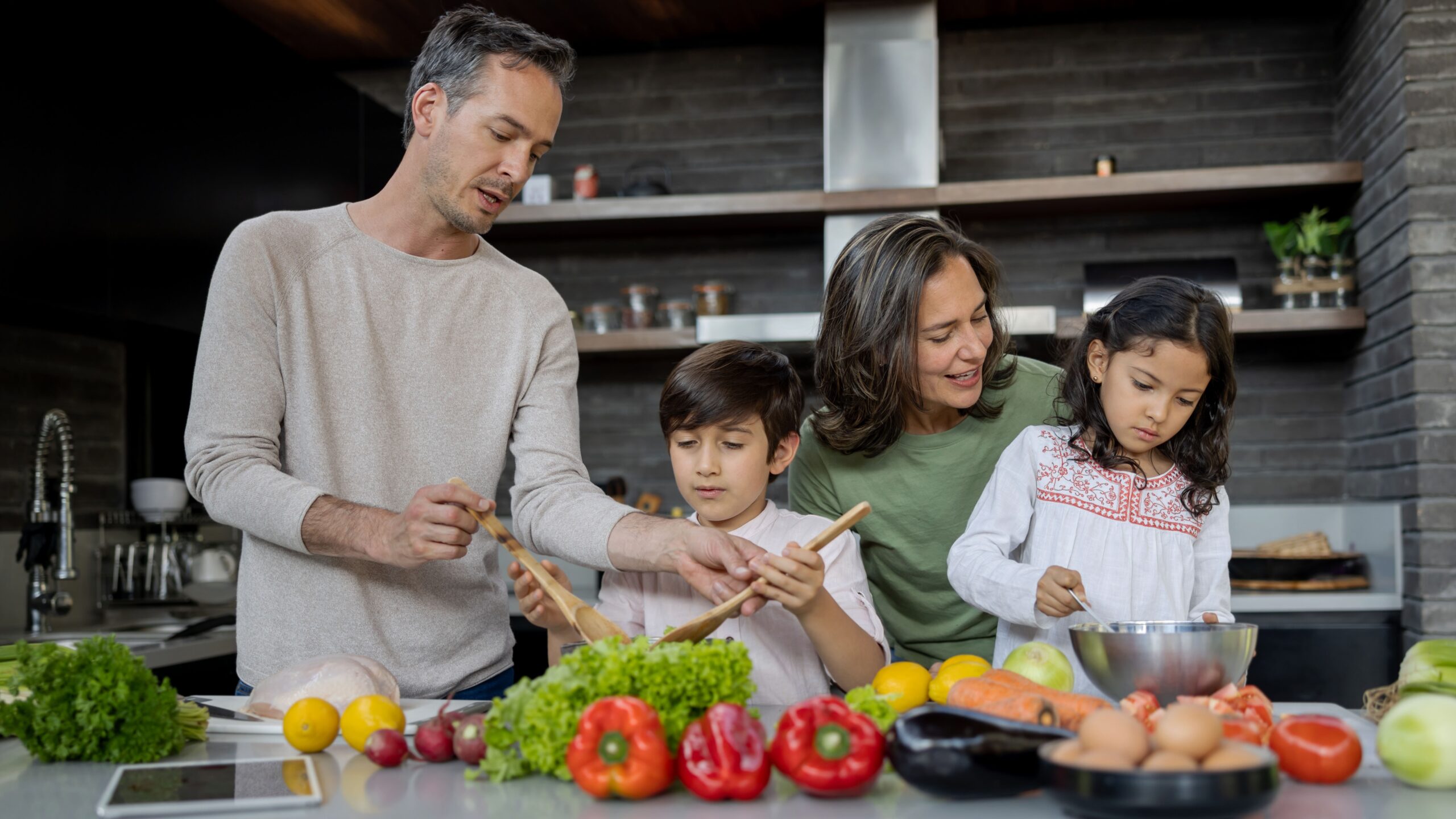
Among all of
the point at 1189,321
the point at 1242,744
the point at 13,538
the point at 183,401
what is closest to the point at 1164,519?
the point at 1189,321

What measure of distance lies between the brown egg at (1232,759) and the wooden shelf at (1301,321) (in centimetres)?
267

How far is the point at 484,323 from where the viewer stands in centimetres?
170

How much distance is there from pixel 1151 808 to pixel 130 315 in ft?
8.77

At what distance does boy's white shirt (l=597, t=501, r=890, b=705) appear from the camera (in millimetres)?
1583

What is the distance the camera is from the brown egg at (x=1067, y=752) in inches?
32.7

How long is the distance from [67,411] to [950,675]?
2.73 meters

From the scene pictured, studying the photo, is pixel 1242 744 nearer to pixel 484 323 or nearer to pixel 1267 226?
pixel 484 323

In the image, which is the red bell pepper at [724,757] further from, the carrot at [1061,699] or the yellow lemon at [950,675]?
the yellow lemon at [950,675]

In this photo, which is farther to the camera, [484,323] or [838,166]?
[838,166]

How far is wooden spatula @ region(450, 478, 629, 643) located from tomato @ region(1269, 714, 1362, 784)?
25.8 inches

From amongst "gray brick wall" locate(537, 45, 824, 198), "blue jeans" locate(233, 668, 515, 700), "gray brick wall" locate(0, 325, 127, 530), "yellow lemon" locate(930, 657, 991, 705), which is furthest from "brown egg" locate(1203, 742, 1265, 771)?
"gray brick wall" locate(537, 45, 824, 198)

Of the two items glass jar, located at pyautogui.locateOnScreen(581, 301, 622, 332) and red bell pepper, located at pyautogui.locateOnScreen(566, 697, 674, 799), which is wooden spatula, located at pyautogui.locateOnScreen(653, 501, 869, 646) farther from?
glass jar, located at pyautogui.locateOnScreen(581, 301, 622, 332)

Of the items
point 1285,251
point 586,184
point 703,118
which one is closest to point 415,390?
point 586,184

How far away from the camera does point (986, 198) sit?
3.65 metres
